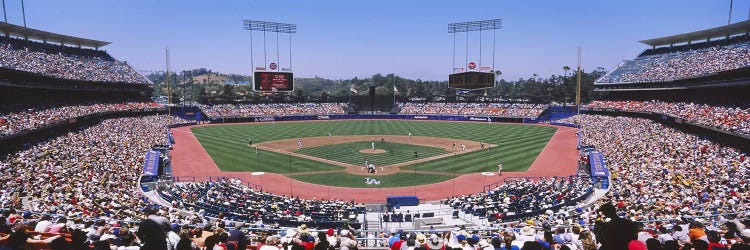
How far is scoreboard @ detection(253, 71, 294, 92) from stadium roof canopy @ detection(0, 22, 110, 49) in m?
27.9

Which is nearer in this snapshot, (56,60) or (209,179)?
(209,179)

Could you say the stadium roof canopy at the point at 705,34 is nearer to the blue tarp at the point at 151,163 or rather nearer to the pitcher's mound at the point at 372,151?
the pitcher's mound at the point at 372,151

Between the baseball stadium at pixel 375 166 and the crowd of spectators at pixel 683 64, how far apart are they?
42 cm

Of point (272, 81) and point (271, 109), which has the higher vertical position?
point (272, 81)

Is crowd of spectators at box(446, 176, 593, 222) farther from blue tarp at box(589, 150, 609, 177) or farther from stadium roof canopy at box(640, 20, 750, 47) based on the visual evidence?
stadium roof canopy at box(640, 20, 750, 47)

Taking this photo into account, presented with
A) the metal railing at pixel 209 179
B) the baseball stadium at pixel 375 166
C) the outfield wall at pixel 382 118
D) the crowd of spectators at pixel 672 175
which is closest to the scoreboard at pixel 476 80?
the baseball stadium at pixel 375 166

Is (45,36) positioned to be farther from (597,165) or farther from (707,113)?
(707,113)

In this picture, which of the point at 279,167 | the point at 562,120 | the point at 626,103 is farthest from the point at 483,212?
the point at 562,120

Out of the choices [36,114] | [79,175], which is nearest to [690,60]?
[79,175]

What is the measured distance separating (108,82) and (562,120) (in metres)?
73.2

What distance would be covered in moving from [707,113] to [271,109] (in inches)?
2797

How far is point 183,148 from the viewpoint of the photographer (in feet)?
158

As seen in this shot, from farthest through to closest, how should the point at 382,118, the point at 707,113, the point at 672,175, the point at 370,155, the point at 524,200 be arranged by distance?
the point at 382,118, the point at 370,155, the point at 707,113, the point at 672,175, the point at 524,200

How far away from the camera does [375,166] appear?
37.2 m
